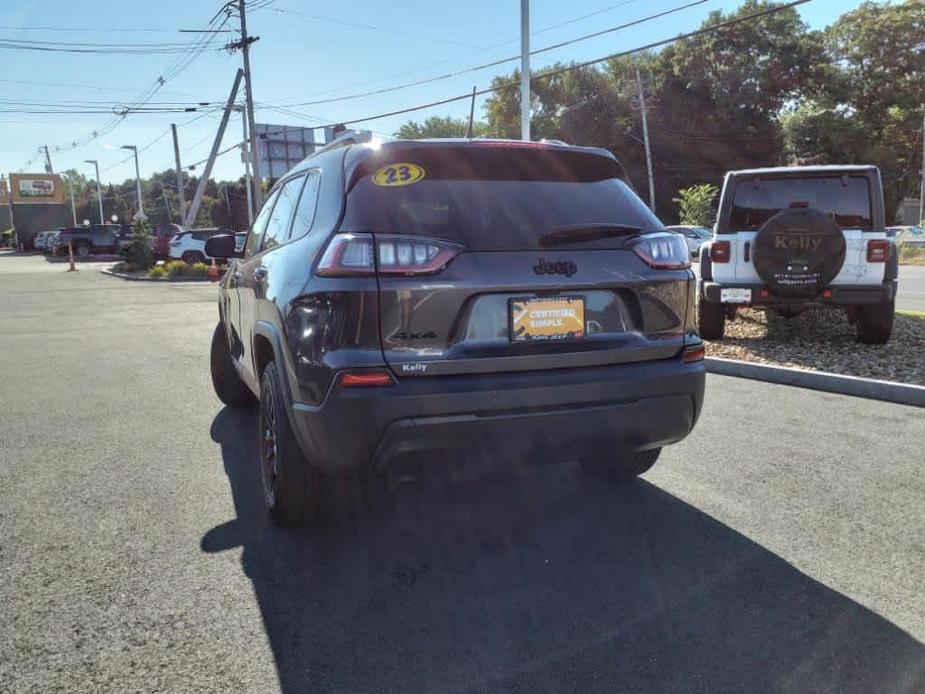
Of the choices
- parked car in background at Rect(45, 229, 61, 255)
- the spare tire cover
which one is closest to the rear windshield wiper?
the spare tire cover

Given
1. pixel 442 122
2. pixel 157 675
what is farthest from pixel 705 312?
pixel 442 122

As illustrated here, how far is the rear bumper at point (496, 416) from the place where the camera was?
8.77 feet

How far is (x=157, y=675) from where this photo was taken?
7.48ft

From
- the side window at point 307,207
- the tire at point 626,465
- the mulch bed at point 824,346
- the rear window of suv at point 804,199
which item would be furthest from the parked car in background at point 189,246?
the tire at point 626,465

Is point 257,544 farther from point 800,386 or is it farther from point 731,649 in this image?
point 800,386

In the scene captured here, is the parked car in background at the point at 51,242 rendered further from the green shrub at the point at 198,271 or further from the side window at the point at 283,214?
the side window at the point at 283,214

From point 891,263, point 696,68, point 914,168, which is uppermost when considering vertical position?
point 696,68

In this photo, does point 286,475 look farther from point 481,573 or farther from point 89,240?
point 89,240

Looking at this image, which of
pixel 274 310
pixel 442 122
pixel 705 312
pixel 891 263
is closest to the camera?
pixel 274 310

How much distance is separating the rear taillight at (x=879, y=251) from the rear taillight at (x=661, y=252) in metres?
5.35

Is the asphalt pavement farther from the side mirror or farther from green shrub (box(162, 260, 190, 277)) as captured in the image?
green shrub (box(162, 260, 190, 277))

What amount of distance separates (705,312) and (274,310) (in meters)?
6.19

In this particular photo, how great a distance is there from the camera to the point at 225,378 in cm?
582

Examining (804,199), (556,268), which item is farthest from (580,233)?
(804,199)
